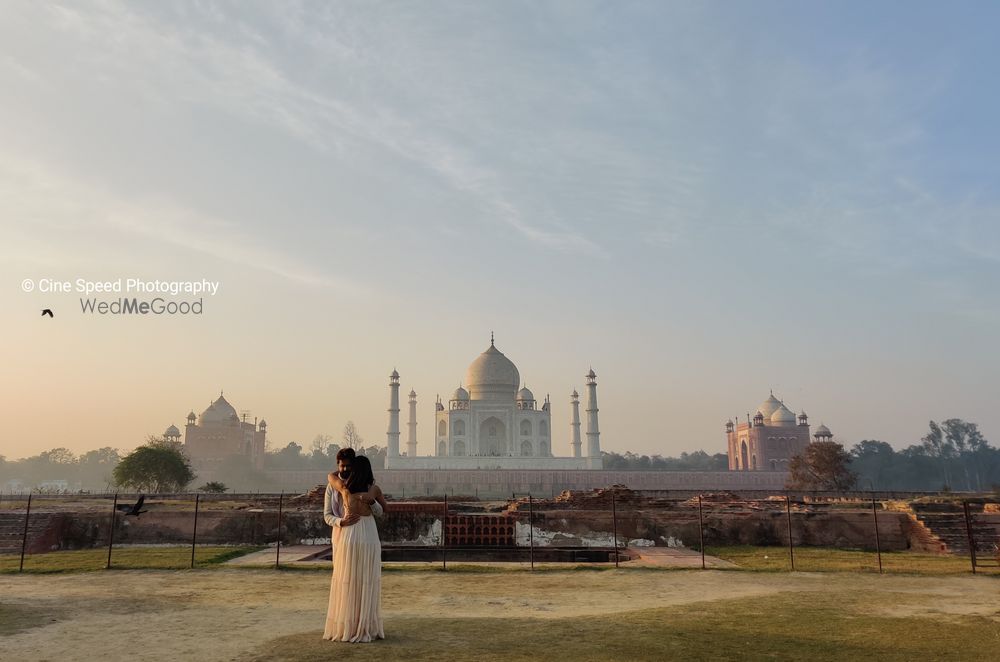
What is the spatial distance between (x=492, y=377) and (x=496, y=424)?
4575 millimetres

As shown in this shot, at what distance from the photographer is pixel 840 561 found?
1325 cm

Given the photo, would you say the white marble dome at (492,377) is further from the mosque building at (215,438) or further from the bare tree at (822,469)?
the bare tree at (822,469)

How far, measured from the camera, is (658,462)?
97938 mm

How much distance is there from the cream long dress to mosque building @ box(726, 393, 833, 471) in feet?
212

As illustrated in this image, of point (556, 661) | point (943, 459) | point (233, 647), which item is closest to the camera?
point (556, 661)

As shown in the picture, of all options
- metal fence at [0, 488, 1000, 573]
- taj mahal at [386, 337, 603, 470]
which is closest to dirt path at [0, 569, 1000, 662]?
metal fence at [0, 488, 1000, 573]

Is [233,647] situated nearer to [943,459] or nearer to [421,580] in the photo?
[421,580]

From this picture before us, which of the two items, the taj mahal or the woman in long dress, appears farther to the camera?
the taj mahal

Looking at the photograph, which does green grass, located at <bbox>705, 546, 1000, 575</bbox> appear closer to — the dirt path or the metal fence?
the metal fence

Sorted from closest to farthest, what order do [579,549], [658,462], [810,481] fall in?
[579,549]
[810,481]
[658,462]

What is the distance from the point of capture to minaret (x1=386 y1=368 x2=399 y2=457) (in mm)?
59031

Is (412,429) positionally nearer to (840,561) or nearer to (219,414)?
(219,414)

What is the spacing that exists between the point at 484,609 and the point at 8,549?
13.3 meters

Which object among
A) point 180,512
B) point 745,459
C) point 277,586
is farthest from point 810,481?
point 277,586
